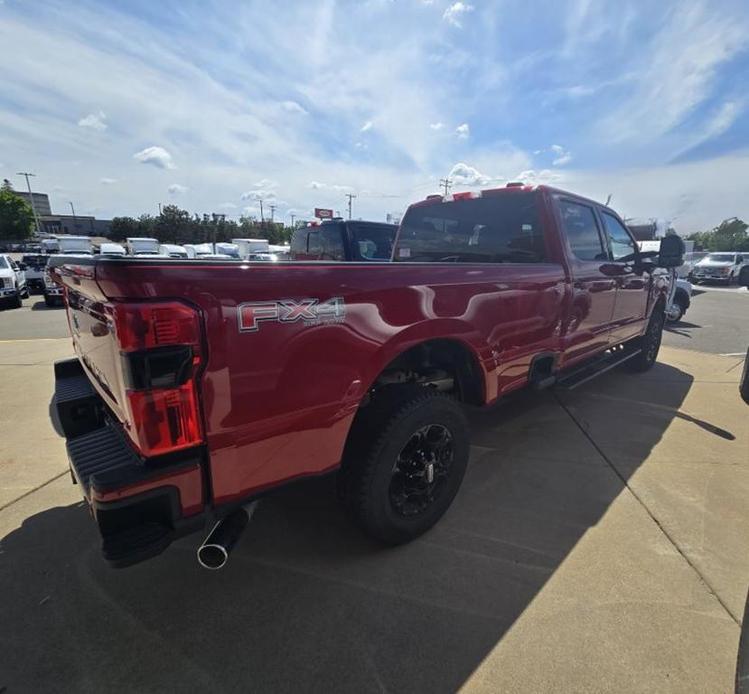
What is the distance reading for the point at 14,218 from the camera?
227 feet

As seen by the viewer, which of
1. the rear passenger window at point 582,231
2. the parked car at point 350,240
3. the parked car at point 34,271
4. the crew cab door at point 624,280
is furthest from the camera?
the parked car at point 34,271

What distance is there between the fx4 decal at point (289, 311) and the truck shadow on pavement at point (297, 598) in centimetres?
77

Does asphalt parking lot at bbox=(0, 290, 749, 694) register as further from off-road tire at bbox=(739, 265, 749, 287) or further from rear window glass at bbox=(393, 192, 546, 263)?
rear window glass at bbox=(393, 192, 546, 263)

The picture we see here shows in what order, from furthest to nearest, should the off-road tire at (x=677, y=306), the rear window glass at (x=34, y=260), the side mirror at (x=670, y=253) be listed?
the rear window glass at (x=34, y=260) < the off-road tire at (x=677, y=306) < the side mirror at (x=670, y=253)

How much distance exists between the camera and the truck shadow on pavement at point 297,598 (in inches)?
68.7

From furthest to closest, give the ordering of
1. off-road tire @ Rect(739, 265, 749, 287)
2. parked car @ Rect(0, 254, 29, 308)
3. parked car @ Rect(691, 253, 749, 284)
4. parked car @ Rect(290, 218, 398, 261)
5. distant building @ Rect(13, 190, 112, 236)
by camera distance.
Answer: distant building @ Rect(13, 190, 112, 236) < parked car @ Rect(691, 253, 749, 284) < parked car @ Rect(0, 254, 29, 308) < parked car @ Rect(290, 218, 398, 261) < off-road tire @ Rect(739, 265, 749, 287)

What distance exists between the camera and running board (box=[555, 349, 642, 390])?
3.93 metres

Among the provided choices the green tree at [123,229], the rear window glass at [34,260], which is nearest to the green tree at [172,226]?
the green tree at [123,229]

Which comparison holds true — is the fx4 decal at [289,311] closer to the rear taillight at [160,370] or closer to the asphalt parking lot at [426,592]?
the rear taillight at [160,370]

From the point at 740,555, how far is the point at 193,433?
293 centimetres

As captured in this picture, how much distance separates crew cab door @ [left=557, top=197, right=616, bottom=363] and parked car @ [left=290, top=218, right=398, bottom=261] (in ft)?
12.7

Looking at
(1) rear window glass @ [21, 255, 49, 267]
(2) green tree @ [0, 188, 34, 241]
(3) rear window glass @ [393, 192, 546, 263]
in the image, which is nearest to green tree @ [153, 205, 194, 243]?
(2) green tree @ [0, 188, 34, 241]

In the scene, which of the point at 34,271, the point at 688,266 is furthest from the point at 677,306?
the point at 34,271

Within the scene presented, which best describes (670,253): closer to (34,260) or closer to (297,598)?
(297,598)
